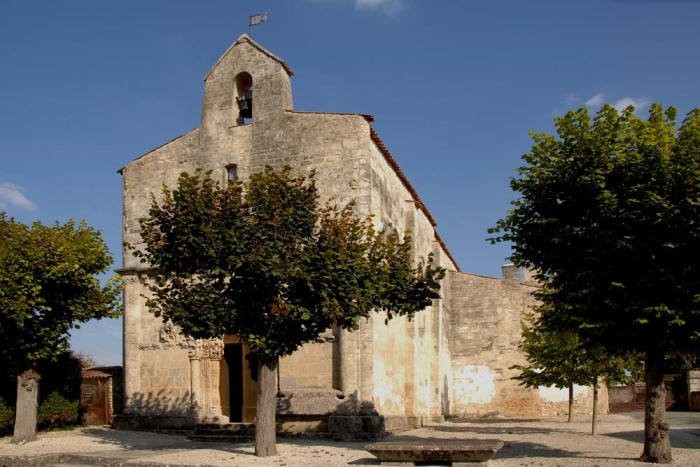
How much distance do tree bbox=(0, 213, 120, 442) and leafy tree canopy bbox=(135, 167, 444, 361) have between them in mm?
4976

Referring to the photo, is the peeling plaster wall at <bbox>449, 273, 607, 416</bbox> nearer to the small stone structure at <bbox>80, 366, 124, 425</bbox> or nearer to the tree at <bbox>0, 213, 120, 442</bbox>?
the small stone structure at <bbox>80, 366, 124, 425</bbox>

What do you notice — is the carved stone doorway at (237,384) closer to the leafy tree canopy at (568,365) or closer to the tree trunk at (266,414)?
the tree trunk at (266,414)

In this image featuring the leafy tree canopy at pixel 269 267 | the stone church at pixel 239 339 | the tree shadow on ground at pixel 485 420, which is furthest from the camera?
the tree shadow on ground at pixel 485 420

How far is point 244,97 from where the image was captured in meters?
23.4

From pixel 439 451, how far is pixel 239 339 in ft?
30.9

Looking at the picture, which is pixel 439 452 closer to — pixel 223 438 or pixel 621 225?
pixel 621 225

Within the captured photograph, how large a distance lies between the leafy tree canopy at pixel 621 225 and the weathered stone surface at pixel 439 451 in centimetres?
319

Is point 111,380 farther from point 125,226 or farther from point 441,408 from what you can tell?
point 441,408

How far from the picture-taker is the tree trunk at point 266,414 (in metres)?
14.8

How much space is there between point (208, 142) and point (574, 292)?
44.5 ft

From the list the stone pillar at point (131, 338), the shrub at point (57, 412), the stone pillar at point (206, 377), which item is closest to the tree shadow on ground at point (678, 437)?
the stone pillar at point (206, 377)

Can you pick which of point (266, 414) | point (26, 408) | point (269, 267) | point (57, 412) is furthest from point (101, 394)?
point (269, 267)

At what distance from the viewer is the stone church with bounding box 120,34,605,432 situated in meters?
20.2

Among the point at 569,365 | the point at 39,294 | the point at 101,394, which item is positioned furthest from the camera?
the point at 101,394
